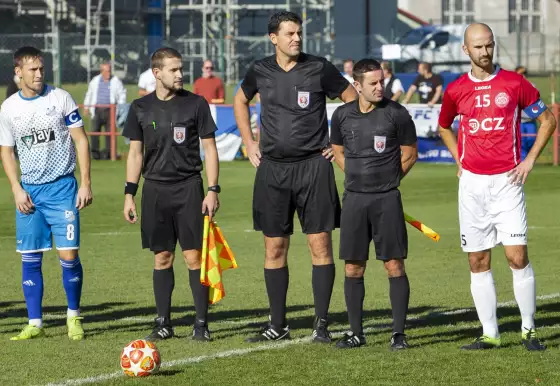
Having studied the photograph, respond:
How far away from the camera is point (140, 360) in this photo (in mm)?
7703

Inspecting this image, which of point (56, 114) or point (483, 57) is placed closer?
point (483, 57)

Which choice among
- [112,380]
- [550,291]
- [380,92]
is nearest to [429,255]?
[550,291]

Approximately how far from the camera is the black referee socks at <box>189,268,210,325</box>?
29.7ft

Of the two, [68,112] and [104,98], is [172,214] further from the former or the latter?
[104,98]

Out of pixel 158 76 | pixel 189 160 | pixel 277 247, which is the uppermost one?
pixel 158 76

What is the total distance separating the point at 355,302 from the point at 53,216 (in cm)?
229

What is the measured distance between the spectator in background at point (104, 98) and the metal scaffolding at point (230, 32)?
836 inches

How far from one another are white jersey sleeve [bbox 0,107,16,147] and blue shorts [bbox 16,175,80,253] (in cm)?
34

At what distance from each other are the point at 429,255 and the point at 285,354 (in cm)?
550

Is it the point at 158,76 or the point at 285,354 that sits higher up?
the point at 158,76

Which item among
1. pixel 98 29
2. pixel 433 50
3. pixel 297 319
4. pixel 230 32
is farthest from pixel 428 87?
pixel 230 32

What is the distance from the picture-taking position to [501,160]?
27.2 feet

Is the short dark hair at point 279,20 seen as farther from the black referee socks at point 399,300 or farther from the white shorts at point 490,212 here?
the black referee socks at point 399,300

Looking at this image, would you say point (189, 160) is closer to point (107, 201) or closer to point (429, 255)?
point (429, 255)
